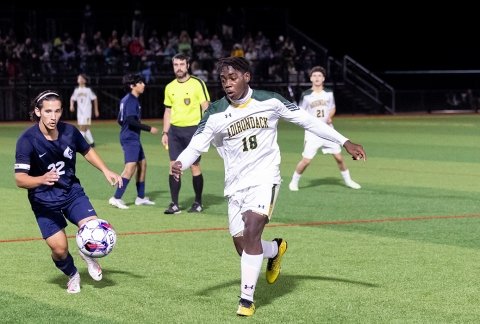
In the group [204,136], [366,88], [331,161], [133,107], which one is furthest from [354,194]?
[366,88]

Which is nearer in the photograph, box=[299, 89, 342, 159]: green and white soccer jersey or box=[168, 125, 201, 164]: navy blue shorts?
box=[168, 125, 201, 164]: navy blue shorts

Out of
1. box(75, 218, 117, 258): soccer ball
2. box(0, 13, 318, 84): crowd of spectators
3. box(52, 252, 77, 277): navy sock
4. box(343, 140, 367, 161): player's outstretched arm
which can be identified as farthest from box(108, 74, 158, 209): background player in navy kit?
box(0, 13, 318, 84): crowd of spectators

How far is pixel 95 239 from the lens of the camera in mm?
8930

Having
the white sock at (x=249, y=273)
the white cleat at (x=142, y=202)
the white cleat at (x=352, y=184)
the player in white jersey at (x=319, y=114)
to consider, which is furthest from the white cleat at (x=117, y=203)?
the white sock at (x=249, y=273)

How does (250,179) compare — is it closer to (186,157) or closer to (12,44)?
(186,157)

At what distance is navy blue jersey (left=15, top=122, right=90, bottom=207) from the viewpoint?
9.08 m

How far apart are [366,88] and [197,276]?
38.0m

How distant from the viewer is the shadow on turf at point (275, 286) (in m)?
9.00

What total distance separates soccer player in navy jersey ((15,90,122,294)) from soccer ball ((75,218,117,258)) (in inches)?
7.6

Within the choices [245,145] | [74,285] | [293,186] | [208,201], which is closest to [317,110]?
[293,186]

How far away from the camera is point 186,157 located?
8.68 m

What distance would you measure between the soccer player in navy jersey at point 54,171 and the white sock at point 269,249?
1374 mm

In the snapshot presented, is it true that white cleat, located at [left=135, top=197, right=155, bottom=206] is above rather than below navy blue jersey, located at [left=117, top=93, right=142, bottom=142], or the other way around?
below

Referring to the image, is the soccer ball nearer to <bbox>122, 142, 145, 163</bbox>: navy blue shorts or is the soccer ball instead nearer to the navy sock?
the navy sock
